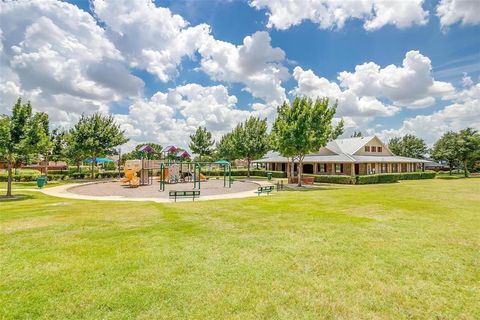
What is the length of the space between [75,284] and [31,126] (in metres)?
21.9

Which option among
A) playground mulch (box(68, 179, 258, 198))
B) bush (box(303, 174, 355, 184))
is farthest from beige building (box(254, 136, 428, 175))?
playground mulch (box(68, 179, 258, 198))

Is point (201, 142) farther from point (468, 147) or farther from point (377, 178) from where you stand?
point (468, 147)

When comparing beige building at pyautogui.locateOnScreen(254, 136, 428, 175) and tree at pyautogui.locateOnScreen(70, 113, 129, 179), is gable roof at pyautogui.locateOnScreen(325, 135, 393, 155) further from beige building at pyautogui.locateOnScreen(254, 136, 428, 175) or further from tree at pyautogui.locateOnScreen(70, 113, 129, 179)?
tree at pyautogui.locateOnScreen(70, 113, 129, 179)

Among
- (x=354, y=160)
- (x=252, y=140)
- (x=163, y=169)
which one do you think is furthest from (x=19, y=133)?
(x=354, y=160)

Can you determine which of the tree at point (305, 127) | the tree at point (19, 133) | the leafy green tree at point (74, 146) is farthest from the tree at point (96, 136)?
the tree at point (305, 127)

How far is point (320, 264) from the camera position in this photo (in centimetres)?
798

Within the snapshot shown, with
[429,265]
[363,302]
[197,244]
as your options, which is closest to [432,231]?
[429,265]

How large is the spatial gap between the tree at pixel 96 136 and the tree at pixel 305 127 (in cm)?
2783

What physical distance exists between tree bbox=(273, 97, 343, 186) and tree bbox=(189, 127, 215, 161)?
90.3 feet

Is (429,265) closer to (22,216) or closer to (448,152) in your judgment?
(22,216)

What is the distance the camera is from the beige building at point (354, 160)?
45069 millimetres

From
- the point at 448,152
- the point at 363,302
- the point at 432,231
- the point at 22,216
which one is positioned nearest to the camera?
the point at 363,302

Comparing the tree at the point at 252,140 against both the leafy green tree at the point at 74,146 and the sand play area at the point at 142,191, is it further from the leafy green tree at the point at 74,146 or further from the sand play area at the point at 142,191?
the leafy green tree at the point at 74,146

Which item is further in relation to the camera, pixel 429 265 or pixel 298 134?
pixel 298 134
